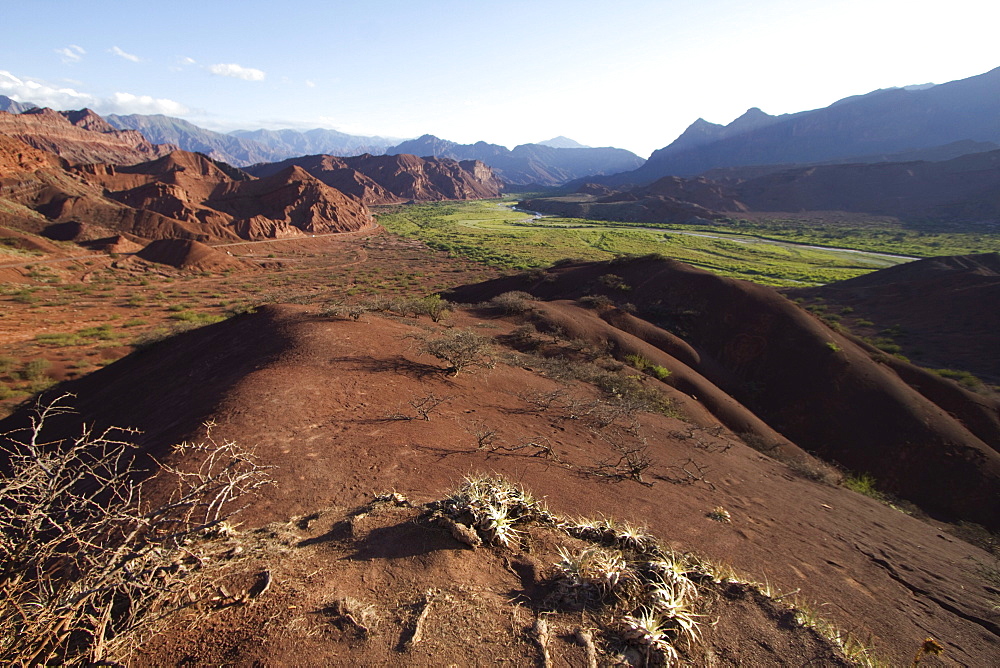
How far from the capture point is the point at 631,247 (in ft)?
220

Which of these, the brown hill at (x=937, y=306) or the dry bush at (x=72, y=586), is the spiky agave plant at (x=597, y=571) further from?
the brown hill at (x=937, y=306)

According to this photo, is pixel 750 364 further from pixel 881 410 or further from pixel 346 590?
pixel 346 590

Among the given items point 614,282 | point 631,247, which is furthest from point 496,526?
point 631,247

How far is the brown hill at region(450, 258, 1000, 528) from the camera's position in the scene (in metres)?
13.6

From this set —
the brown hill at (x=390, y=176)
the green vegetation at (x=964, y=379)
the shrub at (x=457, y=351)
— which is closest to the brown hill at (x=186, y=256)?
the shrub at (x=457, y=351)

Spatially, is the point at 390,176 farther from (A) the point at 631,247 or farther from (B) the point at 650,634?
(B) the point at 650,634

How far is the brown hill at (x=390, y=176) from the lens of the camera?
438 ft

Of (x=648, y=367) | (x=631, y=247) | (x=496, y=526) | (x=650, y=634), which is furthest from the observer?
(x=631, y=247)

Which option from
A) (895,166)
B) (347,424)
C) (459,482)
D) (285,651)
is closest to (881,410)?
(459,482)

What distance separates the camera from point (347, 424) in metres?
7.43

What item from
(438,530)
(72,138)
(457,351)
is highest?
(72,138)

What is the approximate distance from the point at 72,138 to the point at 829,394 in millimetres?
165176

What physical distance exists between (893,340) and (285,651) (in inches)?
1540

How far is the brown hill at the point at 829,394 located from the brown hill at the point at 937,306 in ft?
38.0
